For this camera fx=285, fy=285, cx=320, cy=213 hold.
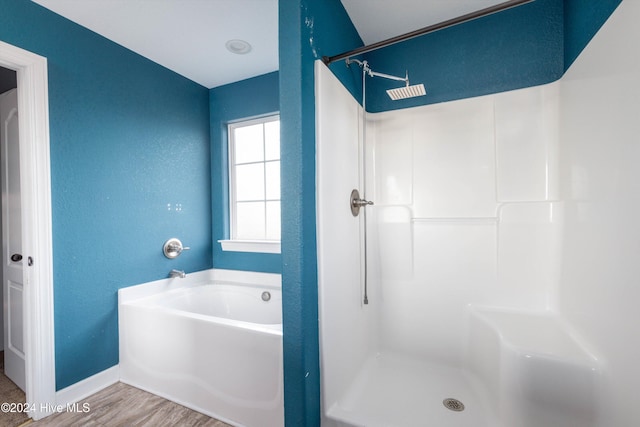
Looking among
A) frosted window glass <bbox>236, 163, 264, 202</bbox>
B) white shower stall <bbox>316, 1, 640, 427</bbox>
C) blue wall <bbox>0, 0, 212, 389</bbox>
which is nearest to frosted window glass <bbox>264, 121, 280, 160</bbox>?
frosted window glass <bbox>236, 163, 264, 202</bbox>

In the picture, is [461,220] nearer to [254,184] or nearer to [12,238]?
[254,184]

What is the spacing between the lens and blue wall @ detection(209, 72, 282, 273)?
8.73 ft

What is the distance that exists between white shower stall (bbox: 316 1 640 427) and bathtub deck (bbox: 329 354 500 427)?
10 millimetres

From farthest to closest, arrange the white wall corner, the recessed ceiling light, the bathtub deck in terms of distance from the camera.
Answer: the recessed ceiling light, the white wall corner, the bathtub deck

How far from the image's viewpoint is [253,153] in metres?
2.87

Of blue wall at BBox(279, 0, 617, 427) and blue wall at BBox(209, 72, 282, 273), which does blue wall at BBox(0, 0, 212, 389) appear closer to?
blue wall at BBox(209, 72, 282, 273)

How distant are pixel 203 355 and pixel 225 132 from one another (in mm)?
2098

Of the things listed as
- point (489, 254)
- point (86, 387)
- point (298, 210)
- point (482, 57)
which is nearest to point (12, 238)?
point (86, 387)

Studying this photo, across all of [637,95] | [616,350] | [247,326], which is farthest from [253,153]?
[616,350]

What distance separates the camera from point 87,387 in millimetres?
1954

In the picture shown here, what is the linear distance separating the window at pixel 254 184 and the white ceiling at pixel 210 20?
674 mm

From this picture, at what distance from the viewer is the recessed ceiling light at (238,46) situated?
85.9 inches

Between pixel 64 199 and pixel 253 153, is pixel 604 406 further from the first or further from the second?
pixel 64 199

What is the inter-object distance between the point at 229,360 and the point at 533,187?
2081 millimetres
